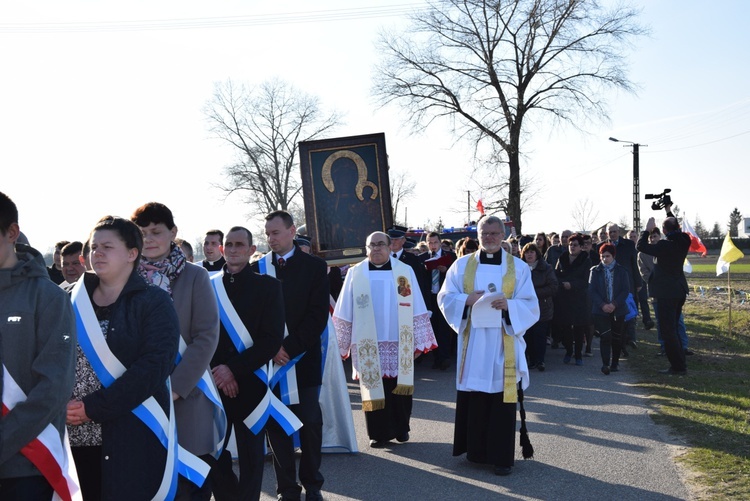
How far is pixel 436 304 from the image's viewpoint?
13547 millimetres

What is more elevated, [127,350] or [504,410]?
[127,350]

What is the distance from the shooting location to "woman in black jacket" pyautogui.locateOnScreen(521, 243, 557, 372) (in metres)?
12.7

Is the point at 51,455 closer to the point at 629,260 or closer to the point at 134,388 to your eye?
the point at 134,388

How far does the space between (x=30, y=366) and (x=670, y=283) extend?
9.74 meters

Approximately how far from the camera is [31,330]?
3.28 m

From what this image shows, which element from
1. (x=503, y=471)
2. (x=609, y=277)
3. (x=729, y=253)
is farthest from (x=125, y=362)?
(x=729, y=253)

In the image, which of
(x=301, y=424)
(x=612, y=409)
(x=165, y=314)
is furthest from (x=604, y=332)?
(x=165, y=314)

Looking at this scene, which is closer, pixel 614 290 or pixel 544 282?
pixel 614 290

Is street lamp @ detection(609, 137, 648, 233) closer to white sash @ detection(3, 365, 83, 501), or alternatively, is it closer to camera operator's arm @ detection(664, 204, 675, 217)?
camera operator's arm @ detection(664, 204, 675, 217)

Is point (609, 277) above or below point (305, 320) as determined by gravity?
below

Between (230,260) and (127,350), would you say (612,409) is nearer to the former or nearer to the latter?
(230,260)

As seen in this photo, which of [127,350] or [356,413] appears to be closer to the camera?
[127,350]

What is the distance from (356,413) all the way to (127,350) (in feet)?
19.4

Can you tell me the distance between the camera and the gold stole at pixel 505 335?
696 cm
